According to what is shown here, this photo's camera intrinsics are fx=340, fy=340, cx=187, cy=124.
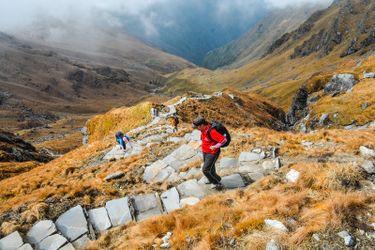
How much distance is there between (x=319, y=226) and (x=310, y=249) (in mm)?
845

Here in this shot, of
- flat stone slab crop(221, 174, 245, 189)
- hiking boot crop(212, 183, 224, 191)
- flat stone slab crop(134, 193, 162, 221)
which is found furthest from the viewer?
flat stone slab crop(221, 174, 245, 189)

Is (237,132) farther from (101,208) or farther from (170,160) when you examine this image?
(101,208)

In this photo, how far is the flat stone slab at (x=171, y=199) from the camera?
1430 cm

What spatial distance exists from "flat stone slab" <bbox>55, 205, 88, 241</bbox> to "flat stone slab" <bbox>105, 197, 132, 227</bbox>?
42.1 inches

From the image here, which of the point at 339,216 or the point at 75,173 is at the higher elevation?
the point at 75,173

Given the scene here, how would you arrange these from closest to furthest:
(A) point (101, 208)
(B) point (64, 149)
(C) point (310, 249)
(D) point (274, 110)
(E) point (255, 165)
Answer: (C) point (310, 249) < (A) point (101, 208) < (E) point (255, 165) < (D) point (274, 110) < (B) point (64, 149)

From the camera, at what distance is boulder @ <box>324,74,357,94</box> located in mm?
89562

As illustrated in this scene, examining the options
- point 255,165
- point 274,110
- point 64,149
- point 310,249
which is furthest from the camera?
point 64,149

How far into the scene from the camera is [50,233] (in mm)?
12867

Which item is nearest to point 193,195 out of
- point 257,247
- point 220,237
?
point 220,237

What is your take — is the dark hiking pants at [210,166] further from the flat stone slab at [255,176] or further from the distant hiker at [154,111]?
the distant hiker at [154,111]

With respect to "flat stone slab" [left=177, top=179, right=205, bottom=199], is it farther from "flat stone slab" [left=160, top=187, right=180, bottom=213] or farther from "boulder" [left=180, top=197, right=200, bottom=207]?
"boulder" [left=180, top=197, right=200, bottom=207]

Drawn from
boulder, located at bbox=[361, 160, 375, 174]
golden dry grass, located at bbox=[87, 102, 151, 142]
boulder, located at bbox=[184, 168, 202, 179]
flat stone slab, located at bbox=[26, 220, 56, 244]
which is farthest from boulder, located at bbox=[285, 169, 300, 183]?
golden dry grass, located at bbox=[87, 102, 151, 142]

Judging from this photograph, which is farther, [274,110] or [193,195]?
[274,110]
